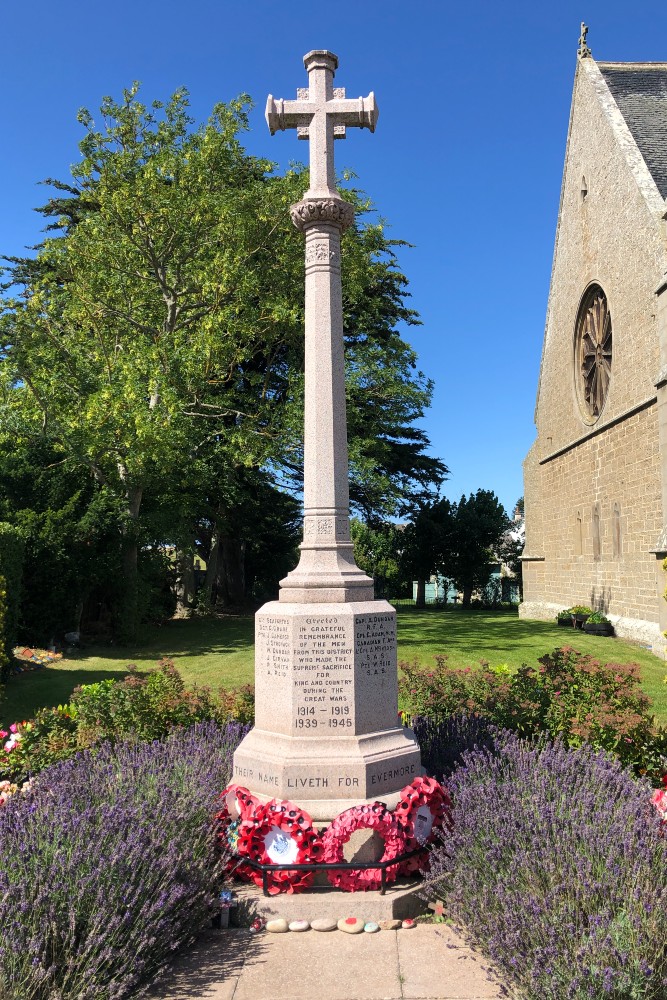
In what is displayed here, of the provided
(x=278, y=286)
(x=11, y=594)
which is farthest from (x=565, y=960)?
(x=278, y=286)

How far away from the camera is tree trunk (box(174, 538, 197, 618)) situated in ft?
79.5

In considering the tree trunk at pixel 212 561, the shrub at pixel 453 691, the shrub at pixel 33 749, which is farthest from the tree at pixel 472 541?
the shrub at pixel 33 749

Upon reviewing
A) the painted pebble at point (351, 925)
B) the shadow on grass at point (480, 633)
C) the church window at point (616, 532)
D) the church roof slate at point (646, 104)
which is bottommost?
the shadow on grass at point (480, 633)

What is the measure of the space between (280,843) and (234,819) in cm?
48

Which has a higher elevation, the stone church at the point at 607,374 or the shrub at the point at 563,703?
the stone church at the point at 607,374

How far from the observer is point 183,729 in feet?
22.1

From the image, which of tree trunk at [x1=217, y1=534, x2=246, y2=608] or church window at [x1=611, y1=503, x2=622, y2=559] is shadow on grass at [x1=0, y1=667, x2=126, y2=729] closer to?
church window at [x1=611, y1=503, x2=622, y2=559]

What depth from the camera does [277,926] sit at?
3910 millimetres

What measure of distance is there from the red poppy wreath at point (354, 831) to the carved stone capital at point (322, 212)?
437cm

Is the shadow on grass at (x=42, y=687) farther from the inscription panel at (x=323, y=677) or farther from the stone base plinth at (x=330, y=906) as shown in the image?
the stone base plinth at (x=330, y=906)

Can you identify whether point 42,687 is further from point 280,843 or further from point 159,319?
point 159,319

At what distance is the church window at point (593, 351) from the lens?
64.5 ft

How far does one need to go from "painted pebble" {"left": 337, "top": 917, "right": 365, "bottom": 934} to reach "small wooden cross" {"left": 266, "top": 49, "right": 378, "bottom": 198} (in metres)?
5.17

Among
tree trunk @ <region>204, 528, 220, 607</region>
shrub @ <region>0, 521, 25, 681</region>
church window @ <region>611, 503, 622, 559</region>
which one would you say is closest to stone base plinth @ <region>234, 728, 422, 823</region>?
shrub @ <region>0, 521, 25, 681</region>
